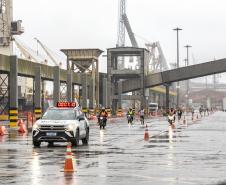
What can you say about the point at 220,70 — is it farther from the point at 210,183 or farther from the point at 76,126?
the point at 210,183

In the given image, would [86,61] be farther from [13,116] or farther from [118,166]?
[118,166]

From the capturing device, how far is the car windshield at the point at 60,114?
29.4 metres

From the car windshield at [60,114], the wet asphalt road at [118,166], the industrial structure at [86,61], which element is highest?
the industrial structure at [86,61]

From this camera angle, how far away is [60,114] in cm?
2977

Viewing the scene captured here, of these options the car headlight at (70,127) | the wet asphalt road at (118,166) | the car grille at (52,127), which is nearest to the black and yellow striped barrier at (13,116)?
the car grille at (52,127)

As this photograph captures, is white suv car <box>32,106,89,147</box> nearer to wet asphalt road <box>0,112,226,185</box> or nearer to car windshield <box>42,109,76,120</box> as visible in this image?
car windshield <box>42,109,76,120</box>

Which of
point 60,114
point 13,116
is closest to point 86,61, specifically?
point 13,116

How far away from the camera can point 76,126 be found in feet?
93.5

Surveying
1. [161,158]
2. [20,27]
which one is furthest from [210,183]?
[20,27]

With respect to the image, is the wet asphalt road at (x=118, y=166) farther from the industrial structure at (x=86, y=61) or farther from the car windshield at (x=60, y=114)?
the industrial structure at (x=86, y=61)

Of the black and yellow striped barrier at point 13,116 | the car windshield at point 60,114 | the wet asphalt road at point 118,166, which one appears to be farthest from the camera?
the black and yellow striped barrier at point 13,116

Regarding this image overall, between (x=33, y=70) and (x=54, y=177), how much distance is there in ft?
174

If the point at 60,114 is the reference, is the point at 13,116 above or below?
below

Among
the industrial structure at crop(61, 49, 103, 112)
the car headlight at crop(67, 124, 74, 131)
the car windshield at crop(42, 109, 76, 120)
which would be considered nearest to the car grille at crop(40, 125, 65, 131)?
the car headlight at crop(67, 124, 74, 131)
